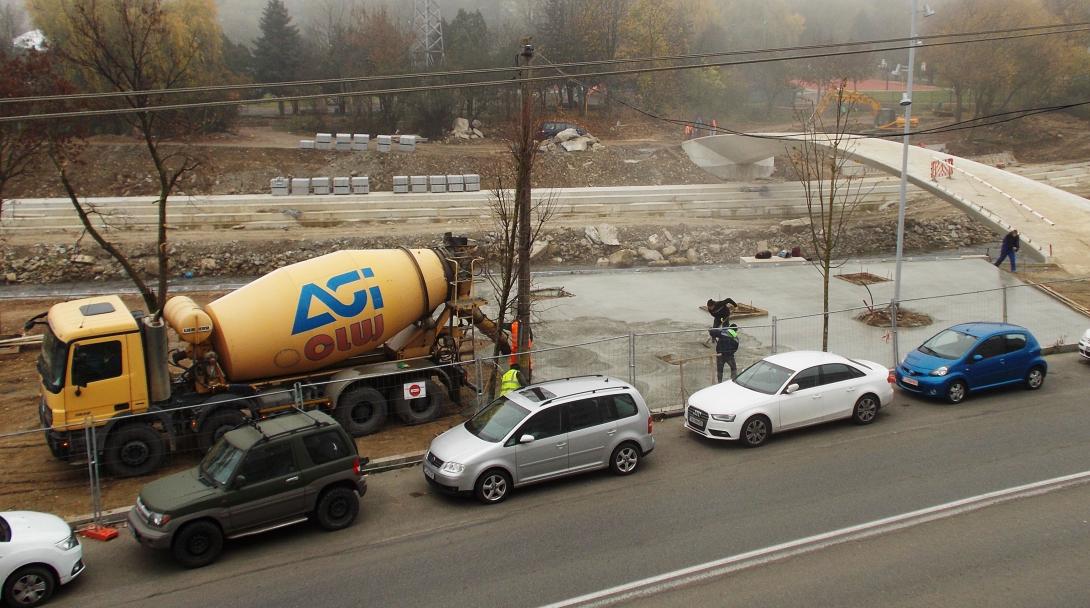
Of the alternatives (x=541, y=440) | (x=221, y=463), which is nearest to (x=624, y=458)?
(x=541, y=440)

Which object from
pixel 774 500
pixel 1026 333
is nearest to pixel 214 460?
pixel 774 500

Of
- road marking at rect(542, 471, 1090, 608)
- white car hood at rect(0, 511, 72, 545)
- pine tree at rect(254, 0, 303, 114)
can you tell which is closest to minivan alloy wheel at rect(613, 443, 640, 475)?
road marking at rect(542, 471, 1090, 608)

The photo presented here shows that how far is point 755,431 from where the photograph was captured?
44.7ft

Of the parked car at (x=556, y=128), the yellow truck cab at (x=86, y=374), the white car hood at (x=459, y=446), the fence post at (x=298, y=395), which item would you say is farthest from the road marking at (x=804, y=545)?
the parked car at (x=556, y=128)

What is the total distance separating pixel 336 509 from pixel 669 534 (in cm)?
443

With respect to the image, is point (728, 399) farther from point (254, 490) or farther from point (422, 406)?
point (254, 490)

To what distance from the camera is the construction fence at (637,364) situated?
12.6m

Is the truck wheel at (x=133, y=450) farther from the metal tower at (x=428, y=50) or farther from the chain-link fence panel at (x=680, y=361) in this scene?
the metal tower at (x=428, y=50)

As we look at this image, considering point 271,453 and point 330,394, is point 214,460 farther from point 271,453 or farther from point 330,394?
point 330,394

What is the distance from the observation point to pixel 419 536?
1055 centimetres

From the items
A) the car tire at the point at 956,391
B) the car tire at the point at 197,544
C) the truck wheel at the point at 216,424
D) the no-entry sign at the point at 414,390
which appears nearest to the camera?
the car tire at the point at 197,544

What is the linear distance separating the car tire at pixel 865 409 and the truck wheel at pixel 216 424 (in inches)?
419

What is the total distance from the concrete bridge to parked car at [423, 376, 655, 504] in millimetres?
23719

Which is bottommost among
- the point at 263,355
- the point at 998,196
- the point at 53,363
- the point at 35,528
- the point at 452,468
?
the point at 452,468
